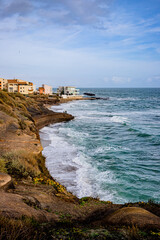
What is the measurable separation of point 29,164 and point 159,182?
886 centimetres

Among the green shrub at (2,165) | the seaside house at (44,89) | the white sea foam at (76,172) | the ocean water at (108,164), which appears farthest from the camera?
Answer: the seaside house at (44,89)

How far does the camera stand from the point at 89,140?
2362cm

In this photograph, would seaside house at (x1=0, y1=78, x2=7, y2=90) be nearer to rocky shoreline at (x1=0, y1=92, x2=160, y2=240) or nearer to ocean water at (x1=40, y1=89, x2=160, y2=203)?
ocean water at (x1=40, y1=89, x2=160, y2=203)

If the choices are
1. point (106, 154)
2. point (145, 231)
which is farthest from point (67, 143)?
point (145, 231)

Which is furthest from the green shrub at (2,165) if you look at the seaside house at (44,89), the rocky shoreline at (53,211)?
the seaside house at (44,89)

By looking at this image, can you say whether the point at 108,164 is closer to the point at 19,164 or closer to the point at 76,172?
the point at 76,172

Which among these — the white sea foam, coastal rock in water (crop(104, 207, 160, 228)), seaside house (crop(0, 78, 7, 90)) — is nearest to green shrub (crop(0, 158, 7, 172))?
the white sea foam

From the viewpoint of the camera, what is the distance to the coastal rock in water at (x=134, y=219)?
5.21m

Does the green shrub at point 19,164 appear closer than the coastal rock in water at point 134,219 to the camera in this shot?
No

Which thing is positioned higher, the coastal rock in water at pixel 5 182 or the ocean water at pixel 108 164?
the coastal rock in water at pixel 5 182

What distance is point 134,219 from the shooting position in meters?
5.38

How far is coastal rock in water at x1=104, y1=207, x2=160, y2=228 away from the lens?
521 cm

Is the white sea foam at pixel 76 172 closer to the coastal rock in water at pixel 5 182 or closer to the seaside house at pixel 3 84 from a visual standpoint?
the coastal rock in water at pixel 5 182

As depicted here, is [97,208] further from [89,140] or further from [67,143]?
[89,140]
